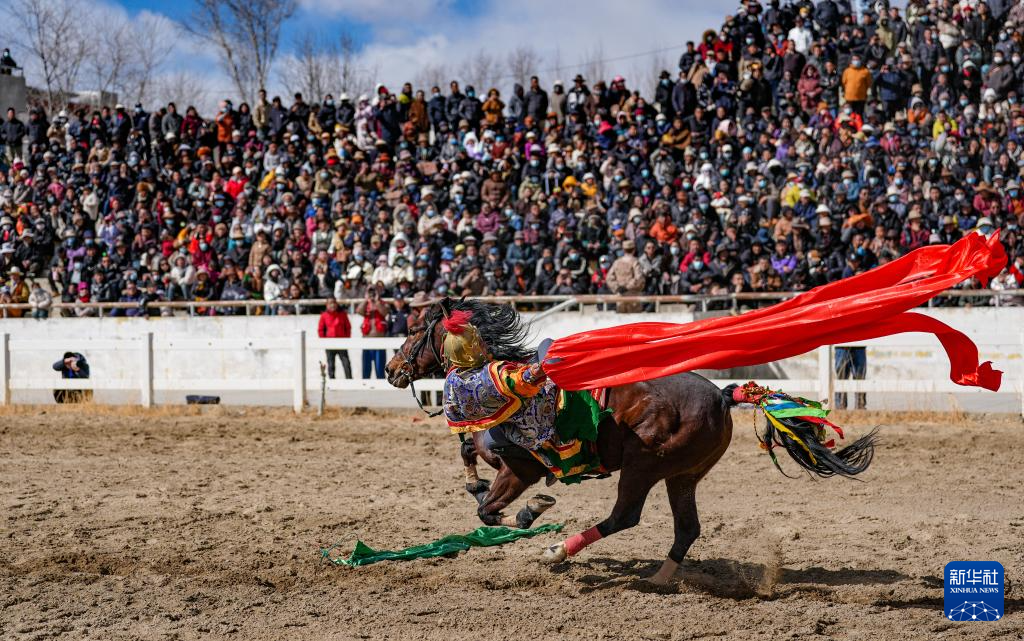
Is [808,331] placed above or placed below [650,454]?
above

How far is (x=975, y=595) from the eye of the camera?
5098 mm

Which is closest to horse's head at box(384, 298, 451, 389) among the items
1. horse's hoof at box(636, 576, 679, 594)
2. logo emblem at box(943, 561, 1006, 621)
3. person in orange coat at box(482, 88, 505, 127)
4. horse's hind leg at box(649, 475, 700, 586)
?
horse's hind leg at box(649, 475, 700, 586)

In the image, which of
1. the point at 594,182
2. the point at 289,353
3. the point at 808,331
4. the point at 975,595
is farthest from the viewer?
the point at 594,182

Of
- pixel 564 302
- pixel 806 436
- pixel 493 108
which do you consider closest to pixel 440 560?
pixel 806 436

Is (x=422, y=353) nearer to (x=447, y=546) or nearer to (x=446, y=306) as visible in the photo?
(x=446, y=306)

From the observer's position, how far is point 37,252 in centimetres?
2103

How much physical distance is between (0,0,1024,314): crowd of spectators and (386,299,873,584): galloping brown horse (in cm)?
892

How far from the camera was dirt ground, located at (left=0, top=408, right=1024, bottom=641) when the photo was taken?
5125mm

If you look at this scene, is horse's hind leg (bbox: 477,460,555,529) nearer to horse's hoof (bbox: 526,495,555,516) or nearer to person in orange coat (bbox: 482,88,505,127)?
horse's hoof (bbox: 526,495,555,516)

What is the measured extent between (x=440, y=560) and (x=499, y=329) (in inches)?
57.8

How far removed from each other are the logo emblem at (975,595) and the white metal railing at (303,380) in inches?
255

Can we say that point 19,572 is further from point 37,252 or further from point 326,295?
point 37,252

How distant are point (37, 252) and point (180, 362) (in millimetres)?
5396

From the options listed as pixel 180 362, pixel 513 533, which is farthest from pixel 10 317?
pixel 513 533
